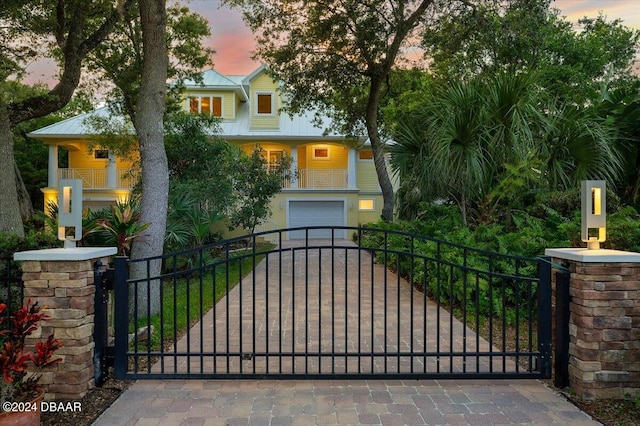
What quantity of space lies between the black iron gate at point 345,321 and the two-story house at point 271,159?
9.59m

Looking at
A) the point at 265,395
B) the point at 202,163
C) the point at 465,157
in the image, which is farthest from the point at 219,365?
the point at 202,163

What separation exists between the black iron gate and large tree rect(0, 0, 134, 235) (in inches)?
190

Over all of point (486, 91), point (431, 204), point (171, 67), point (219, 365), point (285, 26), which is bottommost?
point (219, 365)

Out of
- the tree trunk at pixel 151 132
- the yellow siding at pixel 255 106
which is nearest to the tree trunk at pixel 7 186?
the tree trunk at pixel 151 132

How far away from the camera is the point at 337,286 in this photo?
850 cm

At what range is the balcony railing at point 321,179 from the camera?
19656 mm

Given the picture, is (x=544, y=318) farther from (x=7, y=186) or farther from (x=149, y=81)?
(x=7, y=186)

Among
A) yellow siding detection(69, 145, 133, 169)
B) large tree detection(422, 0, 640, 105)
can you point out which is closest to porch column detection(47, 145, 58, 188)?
yellow siding detection(69, 145, 133, 169)

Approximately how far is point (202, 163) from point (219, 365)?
29.5 feet

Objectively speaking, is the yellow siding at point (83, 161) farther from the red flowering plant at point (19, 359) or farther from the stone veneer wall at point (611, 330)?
the stone veneer wall at point (611, 330)

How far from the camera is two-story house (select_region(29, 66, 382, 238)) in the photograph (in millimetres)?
19312

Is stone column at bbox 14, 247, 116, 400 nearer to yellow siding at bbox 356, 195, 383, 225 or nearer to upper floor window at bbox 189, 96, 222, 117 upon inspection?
yellow siding at bbox 356, 195, 383, 225

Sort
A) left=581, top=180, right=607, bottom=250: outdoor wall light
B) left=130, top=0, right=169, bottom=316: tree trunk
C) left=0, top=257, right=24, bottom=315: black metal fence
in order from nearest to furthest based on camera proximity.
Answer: left=581, top=180, right=607, bottom=250: outdoor wall light
left=0, top=257, right=24, bottom=315: black metal fence
left=130, top=0, right=169, bottom=316: tree trunk

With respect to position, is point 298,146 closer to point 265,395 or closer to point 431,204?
point 431,204
